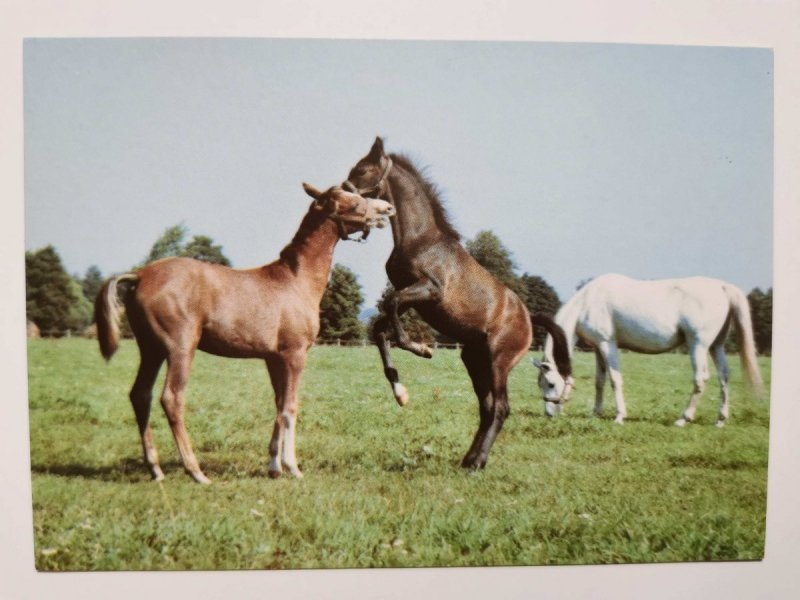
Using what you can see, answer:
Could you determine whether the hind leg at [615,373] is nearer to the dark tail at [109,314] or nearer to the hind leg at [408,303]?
the hind leg at [408,303]

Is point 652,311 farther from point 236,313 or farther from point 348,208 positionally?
point 236,313

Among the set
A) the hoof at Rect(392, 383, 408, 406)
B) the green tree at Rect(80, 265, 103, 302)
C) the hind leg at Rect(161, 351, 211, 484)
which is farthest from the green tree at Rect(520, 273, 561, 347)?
the green tree at Rect(80, 265, 103, 302)

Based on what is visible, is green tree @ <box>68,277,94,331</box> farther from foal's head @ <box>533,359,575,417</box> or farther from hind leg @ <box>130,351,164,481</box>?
foal's head @ <box>533,359,575,417</box>

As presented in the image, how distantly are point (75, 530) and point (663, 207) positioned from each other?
4023 mm

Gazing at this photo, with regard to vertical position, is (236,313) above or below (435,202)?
below

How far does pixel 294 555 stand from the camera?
460 cm

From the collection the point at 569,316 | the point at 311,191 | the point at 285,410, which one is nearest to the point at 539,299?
the point at 569,316

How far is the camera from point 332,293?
16.1ft

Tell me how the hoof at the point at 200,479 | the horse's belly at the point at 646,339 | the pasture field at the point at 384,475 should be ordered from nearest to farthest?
the pasture field at the point at 384,475 → the hoof at the point at 200,479 → the horse's belly at the point at 646,339

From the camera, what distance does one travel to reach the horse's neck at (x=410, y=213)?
4910 millimetres

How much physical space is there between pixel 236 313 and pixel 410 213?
121cm

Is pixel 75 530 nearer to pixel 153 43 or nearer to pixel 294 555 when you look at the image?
pixel 294 555

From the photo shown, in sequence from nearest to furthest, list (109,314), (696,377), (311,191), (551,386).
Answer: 1. (109,314)
2. (311,191)
3. (551,386)
4. (696,377)

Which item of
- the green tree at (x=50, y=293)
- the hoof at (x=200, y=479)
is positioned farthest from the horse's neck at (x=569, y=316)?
the green tree at (x=50, y=293)
